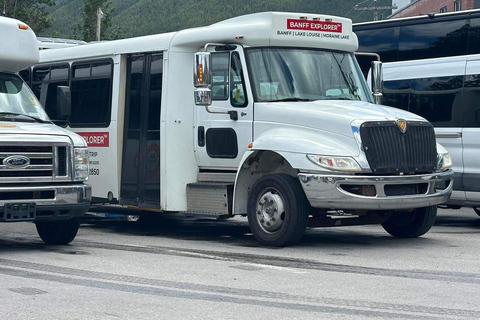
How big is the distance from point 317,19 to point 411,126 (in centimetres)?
214

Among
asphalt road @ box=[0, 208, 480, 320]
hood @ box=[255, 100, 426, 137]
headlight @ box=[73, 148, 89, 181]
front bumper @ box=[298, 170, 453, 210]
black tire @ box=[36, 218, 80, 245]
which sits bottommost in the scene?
asphalt road @ box=[0, 208, 480, 320]

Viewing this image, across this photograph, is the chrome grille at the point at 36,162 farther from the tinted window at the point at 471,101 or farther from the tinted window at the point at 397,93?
the tinted window at the point at 397,93

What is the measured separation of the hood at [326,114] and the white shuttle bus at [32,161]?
237cm

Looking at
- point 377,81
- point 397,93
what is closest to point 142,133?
point 377,81

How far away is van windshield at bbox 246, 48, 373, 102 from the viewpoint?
11.8 m

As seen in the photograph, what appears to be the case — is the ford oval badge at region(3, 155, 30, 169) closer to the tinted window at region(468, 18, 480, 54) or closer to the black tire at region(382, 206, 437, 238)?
the black tire at region(382, 206, 437, 238)

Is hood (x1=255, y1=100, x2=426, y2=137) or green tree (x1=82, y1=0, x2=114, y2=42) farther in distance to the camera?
green tree (x1=82, y1=0, x2=114, y2=42)

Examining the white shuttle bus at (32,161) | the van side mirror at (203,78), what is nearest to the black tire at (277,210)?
the van side mirror at (203,78)

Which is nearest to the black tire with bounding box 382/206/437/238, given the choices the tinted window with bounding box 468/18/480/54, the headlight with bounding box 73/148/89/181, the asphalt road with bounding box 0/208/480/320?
the asphalt road with bounding box 0/208/480/320

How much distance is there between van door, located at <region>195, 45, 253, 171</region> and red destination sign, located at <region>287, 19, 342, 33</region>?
78cm

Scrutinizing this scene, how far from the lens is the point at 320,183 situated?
35.4 ft

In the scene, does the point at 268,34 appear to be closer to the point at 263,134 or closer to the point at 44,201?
the point at 263,134

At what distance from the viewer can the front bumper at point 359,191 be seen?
10.8 m

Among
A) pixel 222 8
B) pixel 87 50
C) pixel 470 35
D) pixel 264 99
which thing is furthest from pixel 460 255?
pixel 222 8
